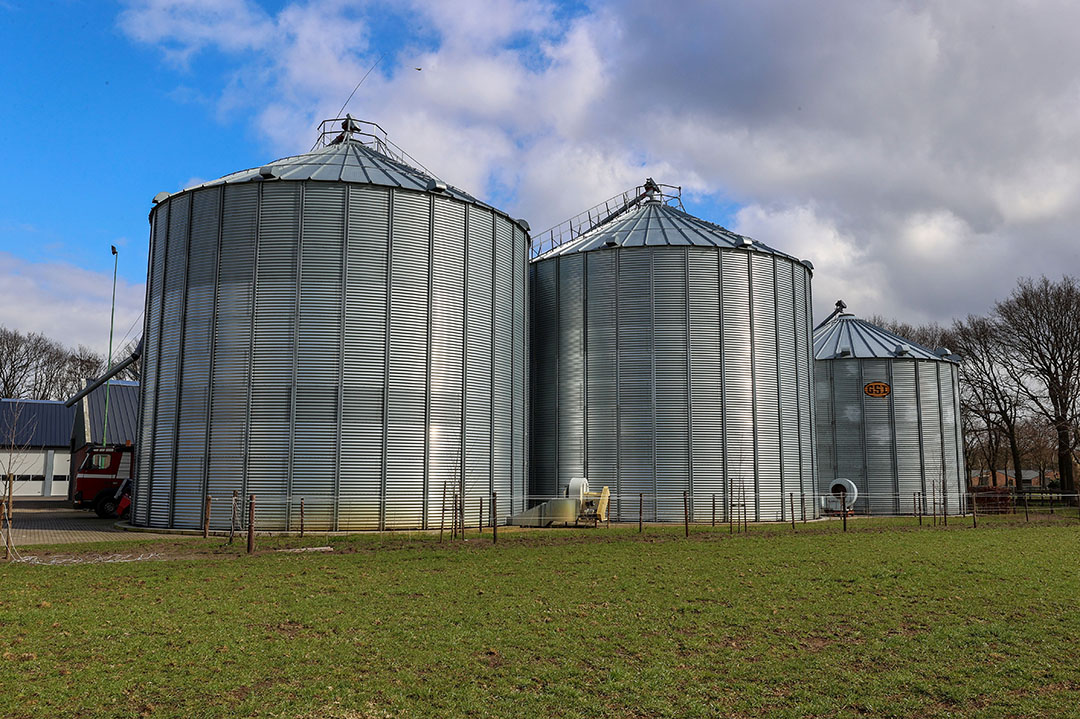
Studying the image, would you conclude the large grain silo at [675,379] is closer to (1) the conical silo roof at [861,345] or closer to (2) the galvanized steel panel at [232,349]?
(1) the conical silo roof at [861,345]

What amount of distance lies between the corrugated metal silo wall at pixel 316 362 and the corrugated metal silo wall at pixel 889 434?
80.7 ft

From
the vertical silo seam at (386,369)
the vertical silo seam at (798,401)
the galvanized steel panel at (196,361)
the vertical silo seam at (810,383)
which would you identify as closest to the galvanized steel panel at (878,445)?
the vertical silo seam at (810,383)

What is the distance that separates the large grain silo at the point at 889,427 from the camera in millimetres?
47500

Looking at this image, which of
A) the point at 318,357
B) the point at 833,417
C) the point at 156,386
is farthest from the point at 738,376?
the point at 156,386

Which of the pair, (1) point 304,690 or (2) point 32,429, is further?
(2) point 32,429

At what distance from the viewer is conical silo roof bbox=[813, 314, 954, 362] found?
49.4 meters

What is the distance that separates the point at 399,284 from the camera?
105ft

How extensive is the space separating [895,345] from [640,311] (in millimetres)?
21083

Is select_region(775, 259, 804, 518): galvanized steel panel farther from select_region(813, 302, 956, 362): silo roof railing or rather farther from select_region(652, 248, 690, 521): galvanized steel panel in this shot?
select_region(813, 302, 956, 362): silo roof railing

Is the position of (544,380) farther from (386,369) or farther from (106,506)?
(106,506)

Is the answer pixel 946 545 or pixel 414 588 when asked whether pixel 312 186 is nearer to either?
pixel 414 588

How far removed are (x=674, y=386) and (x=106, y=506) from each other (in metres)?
30.3

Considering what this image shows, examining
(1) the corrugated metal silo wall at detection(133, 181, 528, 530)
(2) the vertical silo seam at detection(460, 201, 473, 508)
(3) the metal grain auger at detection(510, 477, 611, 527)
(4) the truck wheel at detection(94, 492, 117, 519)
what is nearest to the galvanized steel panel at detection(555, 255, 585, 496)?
Result: (3) the metal grain auger at detection(510, 477, 611, 527)

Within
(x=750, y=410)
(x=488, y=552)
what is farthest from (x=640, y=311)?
(x=488, y=552)
